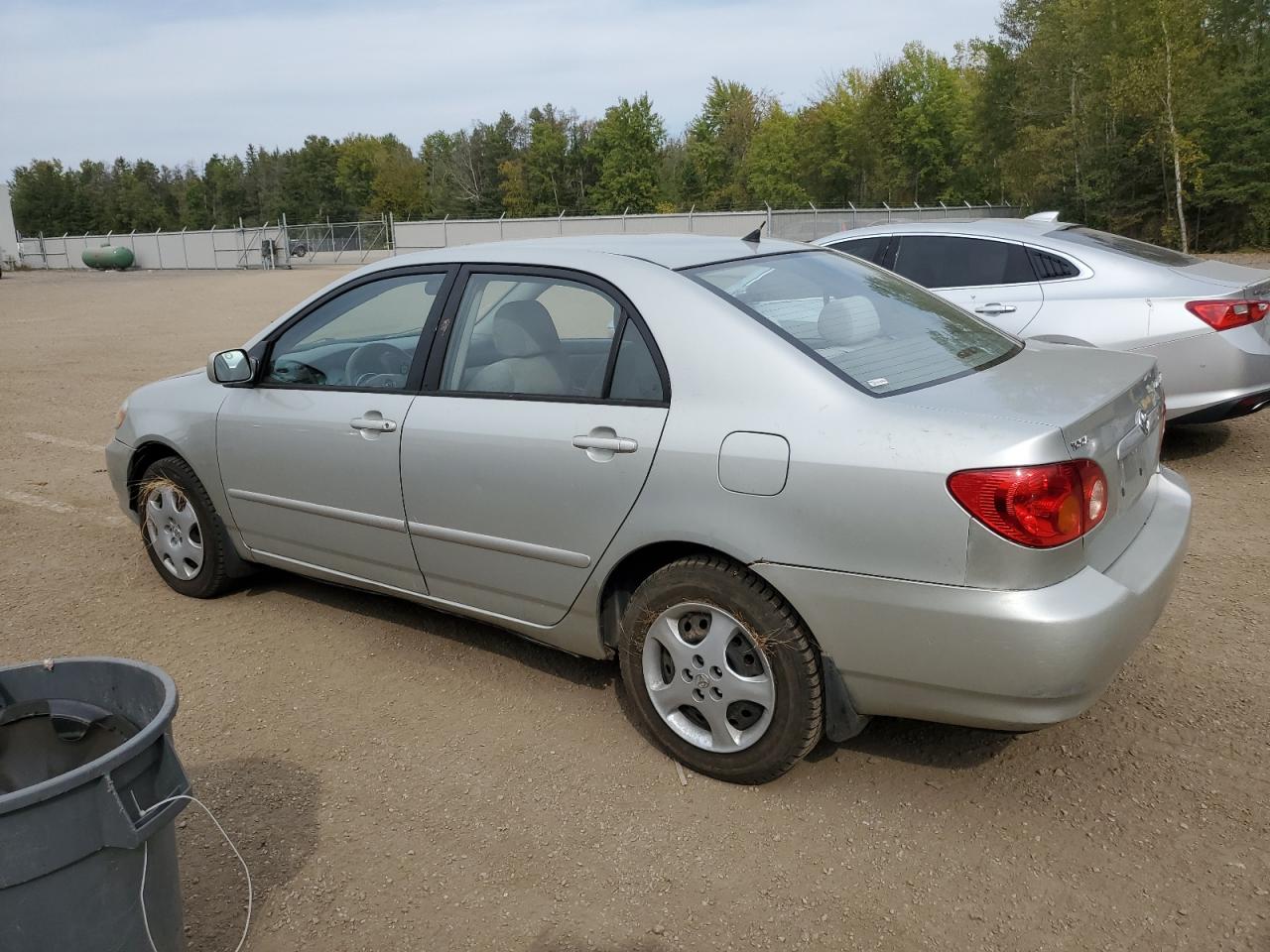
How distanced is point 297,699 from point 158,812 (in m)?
1.93

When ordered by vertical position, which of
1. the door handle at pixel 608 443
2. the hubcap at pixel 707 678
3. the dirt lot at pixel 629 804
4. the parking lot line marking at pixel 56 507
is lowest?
the dirt lot at pixel 629 804

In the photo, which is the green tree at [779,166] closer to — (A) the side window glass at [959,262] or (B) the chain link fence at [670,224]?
(B) the chain link fence at [670,224]

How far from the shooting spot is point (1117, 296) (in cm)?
668

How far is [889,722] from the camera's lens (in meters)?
3.70

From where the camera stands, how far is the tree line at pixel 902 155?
3494cm

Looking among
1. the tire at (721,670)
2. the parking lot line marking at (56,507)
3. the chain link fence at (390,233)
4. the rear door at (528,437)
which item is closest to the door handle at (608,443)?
the rear door at (528,437)

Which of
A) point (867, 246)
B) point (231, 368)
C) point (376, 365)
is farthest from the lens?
point (867, 246)

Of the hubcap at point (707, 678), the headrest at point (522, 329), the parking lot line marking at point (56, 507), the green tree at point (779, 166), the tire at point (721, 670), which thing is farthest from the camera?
the green tree at point (779, 166)

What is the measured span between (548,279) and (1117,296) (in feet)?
14.5

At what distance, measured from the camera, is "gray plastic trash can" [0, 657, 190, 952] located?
1999mm

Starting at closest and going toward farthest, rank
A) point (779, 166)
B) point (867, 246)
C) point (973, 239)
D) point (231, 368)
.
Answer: point (231, 368) → point (973, 239) → point (867, 246) → point (779, 166)

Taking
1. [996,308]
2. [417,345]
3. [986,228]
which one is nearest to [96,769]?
[417,345]

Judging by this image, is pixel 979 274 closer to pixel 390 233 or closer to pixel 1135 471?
pixel 1135 471

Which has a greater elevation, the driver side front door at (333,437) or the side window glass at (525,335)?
the side window glass at (525,335)
